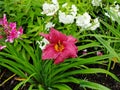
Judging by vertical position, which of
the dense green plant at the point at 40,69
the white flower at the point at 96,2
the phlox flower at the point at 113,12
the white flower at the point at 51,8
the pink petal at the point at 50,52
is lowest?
the dense green plant at the point at 40,69

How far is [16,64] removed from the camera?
8.16 feet

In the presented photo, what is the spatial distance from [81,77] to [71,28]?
1.26ft

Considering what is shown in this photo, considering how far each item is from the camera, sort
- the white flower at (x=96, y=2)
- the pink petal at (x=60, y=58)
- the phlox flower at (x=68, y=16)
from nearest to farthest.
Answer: the pink petal at (x=60, y=58), the phlox flower at (x=68, y=16), the white flower at (x=96, y=2)

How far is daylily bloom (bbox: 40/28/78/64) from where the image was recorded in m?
2.16

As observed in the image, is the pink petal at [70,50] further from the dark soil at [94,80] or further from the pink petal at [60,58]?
the dark soil at [94,80]

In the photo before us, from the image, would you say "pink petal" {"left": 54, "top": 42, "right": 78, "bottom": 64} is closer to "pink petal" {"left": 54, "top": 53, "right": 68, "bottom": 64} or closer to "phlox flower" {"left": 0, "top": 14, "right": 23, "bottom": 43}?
"pink petal" {"left": 54, "top": 53, "right": 68, "bottom": 64}

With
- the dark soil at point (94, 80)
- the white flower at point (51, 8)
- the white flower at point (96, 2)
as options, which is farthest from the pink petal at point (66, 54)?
the white flower at point (96, 2)

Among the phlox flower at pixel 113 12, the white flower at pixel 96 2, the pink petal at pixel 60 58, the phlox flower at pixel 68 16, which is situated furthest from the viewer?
the white flower at pixel 96 2

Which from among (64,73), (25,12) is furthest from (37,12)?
(64,73)

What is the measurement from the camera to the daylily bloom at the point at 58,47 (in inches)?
85.2

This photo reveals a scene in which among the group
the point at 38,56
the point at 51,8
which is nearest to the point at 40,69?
the point at 38,56

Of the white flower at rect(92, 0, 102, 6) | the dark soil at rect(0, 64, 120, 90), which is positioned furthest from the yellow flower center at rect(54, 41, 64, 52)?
the white flower at rect(92, 0, 102, 6)

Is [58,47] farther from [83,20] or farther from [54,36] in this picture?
[83,20]

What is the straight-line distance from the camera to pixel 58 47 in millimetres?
2229
